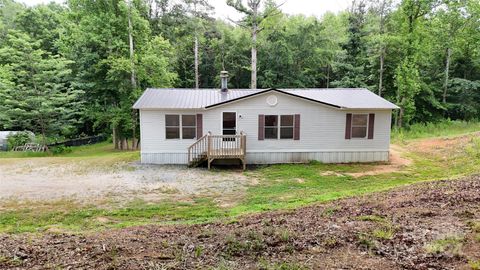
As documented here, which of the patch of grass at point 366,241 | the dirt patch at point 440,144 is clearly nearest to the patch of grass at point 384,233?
the patch of grass at point 366,241

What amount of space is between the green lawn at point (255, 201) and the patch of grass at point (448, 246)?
3732 mm

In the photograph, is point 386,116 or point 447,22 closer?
point 386,116

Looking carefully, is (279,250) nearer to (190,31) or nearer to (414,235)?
(414,235)

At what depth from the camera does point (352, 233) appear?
183 inches

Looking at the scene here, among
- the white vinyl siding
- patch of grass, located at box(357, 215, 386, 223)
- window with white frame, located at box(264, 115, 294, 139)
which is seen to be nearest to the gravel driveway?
the white vinyl siding

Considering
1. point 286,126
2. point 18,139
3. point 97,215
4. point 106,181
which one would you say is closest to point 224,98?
point 286,126

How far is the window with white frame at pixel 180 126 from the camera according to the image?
46.4 ft

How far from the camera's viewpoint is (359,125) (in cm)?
1459

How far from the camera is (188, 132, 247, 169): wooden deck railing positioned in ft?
44.1

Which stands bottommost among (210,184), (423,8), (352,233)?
(210,184)

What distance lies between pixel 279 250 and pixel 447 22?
2825 centimetres

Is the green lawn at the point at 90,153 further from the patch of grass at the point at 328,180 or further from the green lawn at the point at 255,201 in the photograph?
the patch of grass at the point at 328,180

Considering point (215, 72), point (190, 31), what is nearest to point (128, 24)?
point (190, 31)

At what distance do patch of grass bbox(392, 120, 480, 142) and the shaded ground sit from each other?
16.8m
